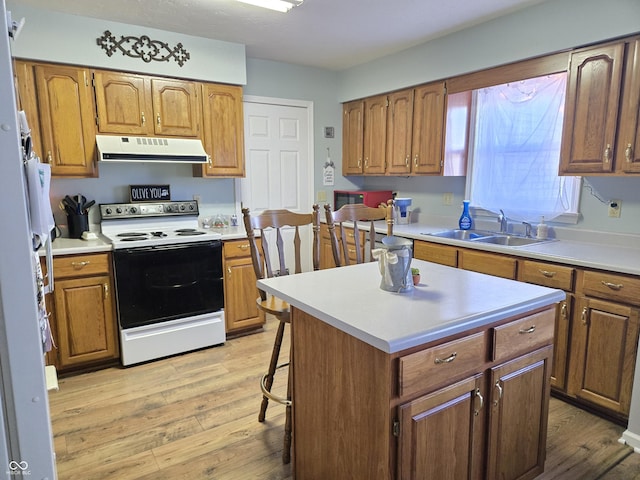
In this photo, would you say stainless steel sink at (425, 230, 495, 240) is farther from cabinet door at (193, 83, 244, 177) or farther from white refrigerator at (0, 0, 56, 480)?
white refrigerator at (0, 0, 56, 480)

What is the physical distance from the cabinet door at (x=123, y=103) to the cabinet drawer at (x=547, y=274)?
114 inches

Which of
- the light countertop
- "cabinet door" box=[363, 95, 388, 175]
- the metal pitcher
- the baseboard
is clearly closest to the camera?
the metal pitcher

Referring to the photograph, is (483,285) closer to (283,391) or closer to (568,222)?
(283,391)

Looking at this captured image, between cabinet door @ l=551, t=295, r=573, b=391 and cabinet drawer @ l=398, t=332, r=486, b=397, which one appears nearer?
cabinet drawer @ l=398, t=332, r=486, b=397

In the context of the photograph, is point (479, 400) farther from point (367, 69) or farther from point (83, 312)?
point (367, 69)

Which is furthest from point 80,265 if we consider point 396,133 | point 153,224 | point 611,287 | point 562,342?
point 611,287

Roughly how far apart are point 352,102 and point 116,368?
3368mm

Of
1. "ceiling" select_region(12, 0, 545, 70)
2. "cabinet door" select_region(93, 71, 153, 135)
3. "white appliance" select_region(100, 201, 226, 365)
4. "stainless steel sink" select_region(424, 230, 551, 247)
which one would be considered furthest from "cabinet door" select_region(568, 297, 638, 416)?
"cabinet door" select_region(93, 71, 153, 135)

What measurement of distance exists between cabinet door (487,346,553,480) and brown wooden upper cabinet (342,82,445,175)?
2253 mm

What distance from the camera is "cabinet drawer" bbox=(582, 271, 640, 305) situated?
2.06 metres

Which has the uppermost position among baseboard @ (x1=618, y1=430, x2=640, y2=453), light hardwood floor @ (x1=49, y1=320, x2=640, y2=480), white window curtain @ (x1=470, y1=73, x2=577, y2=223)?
white window curtain @ (x1=470, y1=73, x2=577, y2=223)

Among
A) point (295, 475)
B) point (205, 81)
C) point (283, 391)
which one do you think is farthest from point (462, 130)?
point (295, 475)

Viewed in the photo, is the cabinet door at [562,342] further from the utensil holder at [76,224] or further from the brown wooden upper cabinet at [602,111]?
the utensil holder at [76,224]

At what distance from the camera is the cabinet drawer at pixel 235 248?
3.31 m
